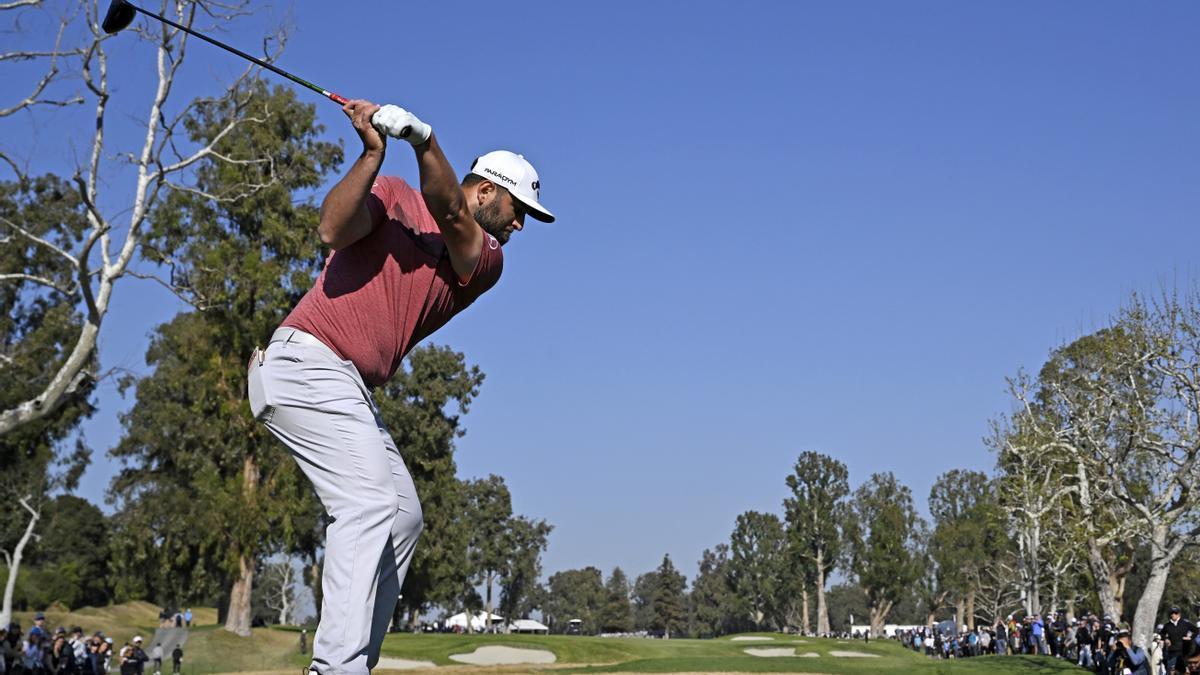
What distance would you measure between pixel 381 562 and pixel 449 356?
76016 millimetres

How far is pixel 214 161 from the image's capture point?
47.2 meters

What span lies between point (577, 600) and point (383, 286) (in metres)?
181

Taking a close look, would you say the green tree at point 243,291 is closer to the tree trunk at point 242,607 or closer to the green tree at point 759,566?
the tree trunk at point 242,607

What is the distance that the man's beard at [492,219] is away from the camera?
5434 millimetres

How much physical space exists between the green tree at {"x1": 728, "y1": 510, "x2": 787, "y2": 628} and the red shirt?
131m

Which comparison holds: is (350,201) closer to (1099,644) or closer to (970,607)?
(1099,644)

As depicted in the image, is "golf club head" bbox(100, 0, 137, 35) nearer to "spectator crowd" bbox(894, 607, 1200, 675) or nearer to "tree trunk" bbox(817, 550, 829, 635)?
"spectator crowd" bbox(894, 607, 1200, 675)

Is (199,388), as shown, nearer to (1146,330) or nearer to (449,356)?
(449,356)

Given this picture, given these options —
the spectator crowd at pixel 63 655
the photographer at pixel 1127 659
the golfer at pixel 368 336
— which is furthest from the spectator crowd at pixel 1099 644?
the spectator crowd at pixel 63 655

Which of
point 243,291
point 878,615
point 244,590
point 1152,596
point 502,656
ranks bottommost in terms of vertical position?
point 502,656

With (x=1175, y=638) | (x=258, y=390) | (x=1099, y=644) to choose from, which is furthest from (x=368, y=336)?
(x=1099, y=644)

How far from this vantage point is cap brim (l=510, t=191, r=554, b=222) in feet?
17.7

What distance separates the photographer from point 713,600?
562 feet

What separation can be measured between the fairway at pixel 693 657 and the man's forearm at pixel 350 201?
21406mm
